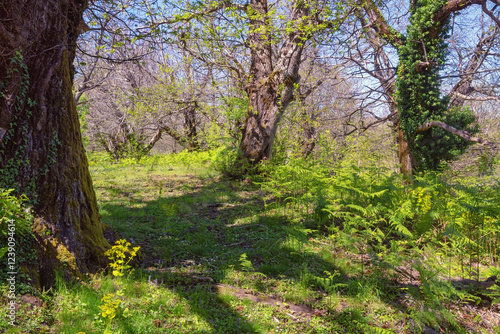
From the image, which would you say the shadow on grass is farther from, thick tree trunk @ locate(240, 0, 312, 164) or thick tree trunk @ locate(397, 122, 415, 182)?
thick tree trunk @ locate(397, 122, 415, 182)

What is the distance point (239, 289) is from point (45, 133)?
265cm

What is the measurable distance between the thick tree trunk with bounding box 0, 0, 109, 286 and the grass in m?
0.40

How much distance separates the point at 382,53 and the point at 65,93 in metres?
10.4

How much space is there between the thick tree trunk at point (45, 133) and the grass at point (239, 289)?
0.40 meters

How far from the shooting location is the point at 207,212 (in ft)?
20.4

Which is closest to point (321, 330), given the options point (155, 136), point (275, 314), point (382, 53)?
point (275, 314)

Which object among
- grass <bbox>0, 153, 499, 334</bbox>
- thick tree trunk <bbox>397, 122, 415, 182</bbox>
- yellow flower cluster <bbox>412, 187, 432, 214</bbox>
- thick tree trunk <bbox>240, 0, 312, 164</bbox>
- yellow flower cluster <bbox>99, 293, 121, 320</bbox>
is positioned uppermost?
thick tree trunk <bbox>240, 0, 312, 164</bbox>

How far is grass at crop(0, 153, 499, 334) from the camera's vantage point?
2494 mm

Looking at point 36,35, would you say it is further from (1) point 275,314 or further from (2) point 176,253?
(1) point 275,314

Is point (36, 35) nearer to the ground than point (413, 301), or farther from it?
farther from it

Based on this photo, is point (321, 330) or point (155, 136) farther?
point (155, 136)

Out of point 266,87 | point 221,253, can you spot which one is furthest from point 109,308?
point 266,87

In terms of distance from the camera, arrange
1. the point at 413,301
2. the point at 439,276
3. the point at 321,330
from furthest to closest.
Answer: the point at 439,276, the point at 413,301, the point at 321,330

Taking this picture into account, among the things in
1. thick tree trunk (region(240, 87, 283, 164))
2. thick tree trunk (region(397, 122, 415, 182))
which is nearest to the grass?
thick tree trunk (region(240, 87, 283, 164))
